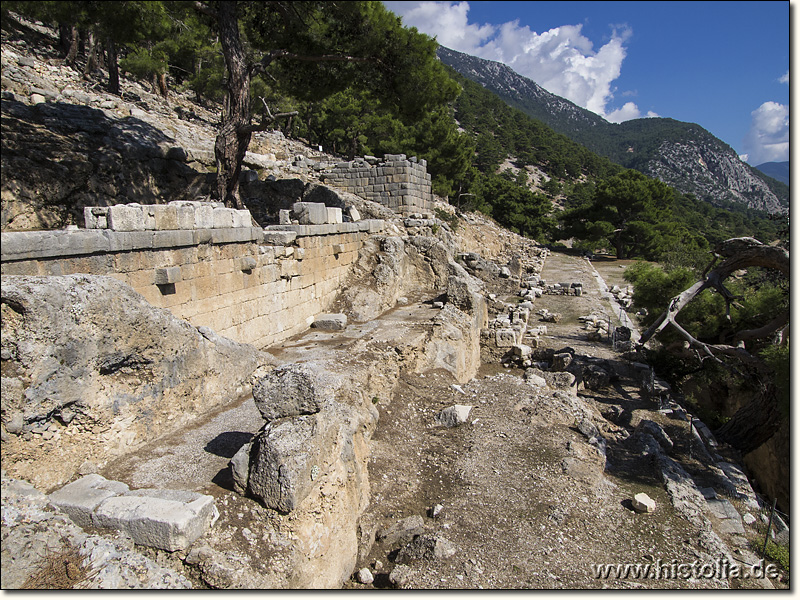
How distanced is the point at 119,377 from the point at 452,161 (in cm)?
2750

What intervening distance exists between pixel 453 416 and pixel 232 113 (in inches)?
313

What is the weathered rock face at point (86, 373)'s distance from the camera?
127 inches

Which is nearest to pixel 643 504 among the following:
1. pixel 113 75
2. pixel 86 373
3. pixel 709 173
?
pixel 86 373

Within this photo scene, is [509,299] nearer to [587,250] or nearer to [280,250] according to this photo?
[280,250]

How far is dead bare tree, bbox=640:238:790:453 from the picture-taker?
805 centimetres

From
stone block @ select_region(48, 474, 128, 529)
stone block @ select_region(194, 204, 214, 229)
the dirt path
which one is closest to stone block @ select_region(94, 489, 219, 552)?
stone block @ select_region(48, 474, 128, 529)

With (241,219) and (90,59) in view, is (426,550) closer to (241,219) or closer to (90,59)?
(241,219)

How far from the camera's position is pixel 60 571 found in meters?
2.64

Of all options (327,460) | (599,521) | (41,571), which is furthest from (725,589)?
(41,571)

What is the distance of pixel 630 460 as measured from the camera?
643 centimetres

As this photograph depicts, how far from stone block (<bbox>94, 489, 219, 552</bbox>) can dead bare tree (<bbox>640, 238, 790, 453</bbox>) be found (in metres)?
8.58

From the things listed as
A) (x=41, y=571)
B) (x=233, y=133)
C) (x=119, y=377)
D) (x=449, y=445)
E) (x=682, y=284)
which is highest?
(x=233, y=133)

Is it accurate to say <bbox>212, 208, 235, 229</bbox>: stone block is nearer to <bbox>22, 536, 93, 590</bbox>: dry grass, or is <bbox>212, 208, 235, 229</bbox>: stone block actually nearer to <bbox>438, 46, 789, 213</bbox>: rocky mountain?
<bbox>22, 536, 93, 590</bbox>: dry grass

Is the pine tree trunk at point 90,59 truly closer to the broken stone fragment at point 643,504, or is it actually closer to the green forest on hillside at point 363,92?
the green forest on hillside at point 363,92
